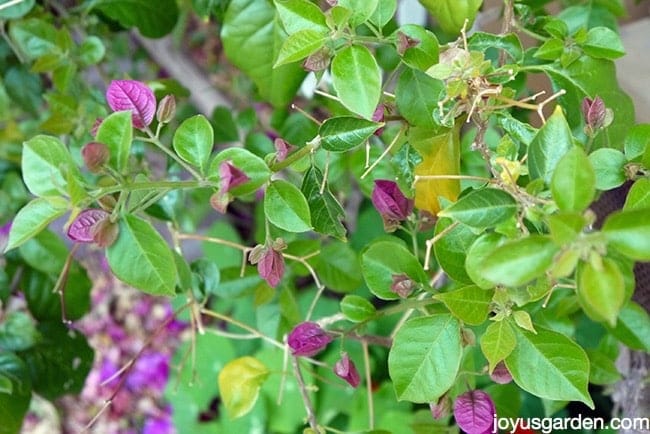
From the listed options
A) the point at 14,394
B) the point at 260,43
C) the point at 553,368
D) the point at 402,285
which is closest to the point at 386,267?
the point at 402,285

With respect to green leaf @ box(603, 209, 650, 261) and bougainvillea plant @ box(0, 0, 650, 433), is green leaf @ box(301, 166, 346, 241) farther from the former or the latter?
green leaf @ box(603, 209, 650, 261)

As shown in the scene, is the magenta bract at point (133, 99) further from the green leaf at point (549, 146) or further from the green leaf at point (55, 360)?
the green leaf at point (55, 360)

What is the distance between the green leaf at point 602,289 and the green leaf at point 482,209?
0.18ft

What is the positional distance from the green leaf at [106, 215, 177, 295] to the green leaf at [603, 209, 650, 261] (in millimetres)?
229

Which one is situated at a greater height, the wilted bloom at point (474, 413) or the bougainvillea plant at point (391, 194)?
the bougainvillea plant at point (391, 194)

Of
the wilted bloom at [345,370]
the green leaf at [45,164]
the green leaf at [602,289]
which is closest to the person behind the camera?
the green leaf at [602,289]

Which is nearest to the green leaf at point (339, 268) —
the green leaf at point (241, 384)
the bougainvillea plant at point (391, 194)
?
the bougainvillea plant at point (391, 194)

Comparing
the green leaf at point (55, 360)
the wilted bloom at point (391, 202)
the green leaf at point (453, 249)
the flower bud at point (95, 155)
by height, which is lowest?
the green leaf at point (55, 360)

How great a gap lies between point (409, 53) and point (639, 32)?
398 mm

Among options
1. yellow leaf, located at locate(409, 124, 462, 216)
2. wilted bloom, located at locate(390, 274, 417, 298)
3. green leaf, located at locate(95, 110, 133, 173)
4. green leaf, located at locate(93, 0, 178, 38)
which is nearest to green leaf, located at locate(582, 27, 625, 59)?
yellow leaf, located at locate(409, 124, 462, 216)

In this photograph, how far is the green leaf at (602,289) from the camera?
28cm

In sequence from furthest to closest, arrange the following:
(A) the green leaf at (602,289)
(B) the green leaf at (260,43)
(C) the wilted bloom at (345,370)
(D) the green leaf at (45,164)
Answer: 1. (B) the green leaf at (260,43)
2. (C) the wilted bloom at (345,370)
3. (D) the green leaf at (45,164)
4. (A) the green leaf at (602,289)

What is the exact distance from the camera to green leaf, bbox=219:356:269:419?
0.57m

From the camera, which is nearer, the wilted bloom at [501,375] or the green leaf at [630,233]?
the green leaf at [630,233]
